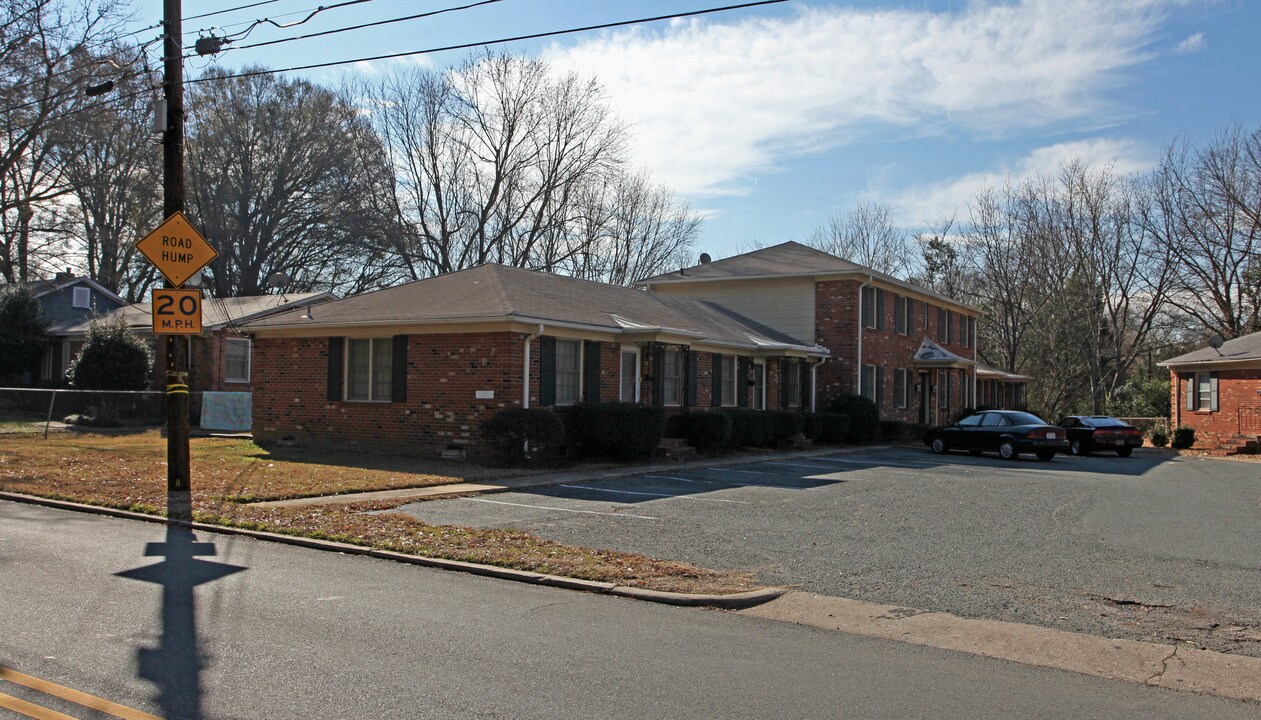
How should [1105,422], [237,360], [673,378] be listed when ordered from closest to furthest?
[673,378]
[1105,422]
[237,360]

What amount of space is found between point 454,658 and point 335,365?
16.5m

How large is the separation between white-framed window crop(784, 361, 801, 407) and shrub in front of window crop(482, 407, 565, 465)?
12918 millimetres

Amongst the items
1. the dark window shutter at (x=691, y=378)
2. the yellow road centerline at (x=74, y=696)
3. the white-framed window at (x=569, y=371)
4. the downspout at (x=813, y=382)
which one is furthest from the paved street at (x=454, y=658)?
the downspout at (x=813, y=382)

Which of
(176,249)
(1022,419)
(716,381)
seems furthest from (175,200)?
(1022,419)

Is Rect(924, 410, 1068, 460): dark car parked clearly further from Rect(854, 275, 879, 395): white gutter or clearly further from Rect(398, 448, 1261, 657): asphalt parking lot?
Rect(398, 448, 1261, 657): asphalt parking lot

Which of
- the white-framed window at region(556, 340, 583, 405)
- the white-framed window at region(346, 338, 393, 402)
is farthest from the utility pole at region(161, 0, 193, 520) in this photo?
the white-framed window at region(556, 340, 583, 405)

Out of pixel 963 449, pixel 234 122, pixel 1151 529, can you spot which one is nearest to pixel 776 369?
pixel 963 449

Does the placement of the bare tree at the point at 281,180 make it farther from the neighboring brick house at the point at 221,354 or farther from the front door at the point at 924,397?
the front door at the point at 924,397

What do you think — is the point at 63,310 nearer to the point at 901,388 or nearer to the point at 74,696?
the point at 901,388

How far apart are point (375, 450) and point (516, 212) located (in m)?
27.7

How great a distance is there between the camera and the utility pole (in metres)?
13.4

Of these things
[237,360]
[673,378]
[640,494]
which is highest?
[237,360]

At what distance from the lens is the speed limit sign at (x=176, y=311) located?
42.8 feet

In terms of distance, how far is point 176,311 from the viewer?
13.1 m
